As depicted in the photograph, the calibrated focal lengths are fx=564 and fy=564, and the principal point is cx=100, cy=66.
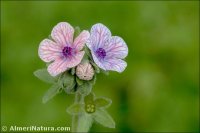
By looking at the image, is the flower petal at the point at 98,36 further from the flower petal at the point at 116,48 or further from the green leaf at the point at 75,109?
the green leaf at the point at 75,109

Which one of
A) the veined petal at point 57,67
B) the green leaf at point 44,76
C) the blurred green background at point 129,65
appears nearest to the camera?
the veined petal at point 57,67

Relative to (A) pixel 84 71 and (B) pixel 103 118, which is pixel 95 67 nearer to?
(A) pixel 84 71

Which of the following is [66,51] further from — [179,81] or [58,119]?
[179,81]

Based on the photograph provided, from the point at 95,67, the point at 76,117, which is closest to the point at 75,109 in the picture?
the point at 76,117

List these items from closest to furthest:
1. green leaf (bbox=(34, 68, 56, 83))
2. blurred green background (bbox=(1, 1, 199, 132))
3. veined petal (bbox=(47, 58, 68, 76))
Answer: veined petal (bbox=(47, 58, 68, 76)) → green leaf (bbox=(34, 68, 56, 83)) → blurred green background (bbox=(1, 1, 199, 132))

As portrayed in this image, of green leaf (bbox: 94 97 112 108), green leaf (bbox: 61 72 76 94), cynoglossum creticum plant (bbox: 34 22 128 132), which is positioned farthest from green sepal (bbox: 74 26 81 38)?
green leaf (bbox: 94 97 112 108)

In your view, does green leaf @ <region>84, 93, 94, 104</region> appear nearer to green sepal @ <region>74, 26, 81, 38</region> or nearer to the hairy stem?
the hairy stem

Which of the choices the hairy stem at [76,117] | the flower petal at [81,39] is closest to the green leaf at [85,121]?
the hairy stem at [76,117]

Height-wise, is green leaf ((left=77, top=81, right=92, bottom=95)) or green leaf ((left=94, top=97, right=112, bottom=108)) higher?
green leaf ((left=77, top=81, right=92, bottom=95))
